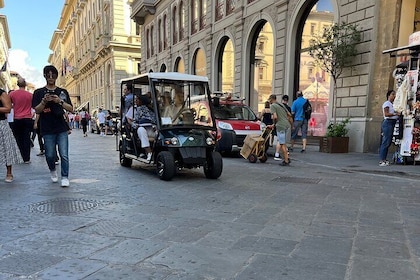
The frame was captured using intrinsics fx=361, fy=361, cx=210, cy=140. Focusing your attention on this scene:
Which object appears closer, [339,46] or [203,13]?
[339,46]

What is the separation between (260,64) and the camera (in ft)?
58.1

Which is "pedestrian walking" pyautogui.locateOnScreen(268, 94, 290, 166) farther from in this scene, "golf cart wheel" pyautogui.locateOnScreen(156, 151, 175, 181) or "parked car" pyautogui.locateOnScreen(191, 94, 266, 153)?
"golf cart wheel" pyautogui.locateOnScreen(156, 151, 175, 181)

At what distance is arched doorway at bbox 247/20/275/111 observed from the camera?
55.1ft

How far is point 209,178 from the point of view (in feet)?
22.9

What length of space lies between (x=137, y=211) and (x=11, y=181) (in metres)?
3.13

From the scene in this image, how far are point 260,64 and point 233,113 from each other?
6.74 metres

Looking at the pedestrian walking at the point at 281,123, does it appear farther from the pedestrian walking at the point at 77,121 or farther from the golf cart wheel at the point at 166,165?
the pedestrian walking at the point at 77,121

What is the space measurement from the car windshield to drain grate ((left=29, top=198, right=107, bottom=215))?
691cm

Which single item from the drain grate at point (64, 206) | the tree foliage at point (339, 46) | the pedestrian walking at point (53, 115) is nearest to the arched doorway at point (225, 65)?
the tree foliage at point (339, 46)

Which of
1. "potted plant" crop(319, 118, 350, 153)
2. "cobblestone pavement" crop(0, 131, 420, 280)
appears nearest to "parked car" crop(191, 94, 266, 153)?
"potted plant" crop(319, 118, 350, 153)

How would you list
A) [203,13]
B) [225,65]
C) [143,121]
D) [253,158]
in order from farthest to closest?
[203,13] → [225,65] → [253,158] → [143,121]

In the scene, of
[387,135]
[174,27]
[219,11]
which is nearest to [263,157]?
[387,135]

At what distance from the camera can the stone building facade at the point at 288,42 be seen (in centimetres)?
1091

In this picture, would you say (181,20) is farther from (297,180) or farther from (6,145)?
(6,145)
